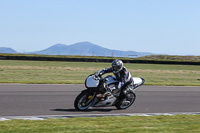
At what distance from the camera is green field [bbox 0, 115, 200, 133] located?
6961 millimetres

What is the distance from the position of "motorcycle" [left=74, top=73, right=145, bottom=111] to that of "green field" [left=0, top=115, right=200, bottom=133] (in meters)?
1.57

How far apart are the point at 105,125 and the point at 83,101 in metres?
2.82

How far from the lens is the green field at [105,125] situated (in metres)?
6.96

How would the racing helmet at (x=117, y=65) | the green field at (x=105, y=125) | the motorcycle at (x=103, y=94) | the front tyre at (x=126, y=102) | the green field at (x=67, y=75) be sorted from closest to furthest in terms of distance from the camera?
1. the green field at (x=105, y=125)
2. the motorcycle at (x=103, y=94)
3. the racing helmet at (x=117, y=65)
4. the front tyre at (x=126, y=102)
5. the green field at (x=67, y=75)

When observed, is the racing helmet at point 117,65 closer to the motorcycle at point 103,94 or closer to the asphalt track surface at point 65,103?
the motorcycle at point 103,94

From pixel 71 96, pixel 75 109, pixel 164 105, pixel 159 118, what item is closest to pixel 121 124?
pixel 159 118

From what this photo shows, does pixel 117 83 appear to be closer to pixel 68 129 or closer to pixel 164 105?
pixel 164 105

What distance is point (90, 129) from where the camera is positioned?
7.11 m

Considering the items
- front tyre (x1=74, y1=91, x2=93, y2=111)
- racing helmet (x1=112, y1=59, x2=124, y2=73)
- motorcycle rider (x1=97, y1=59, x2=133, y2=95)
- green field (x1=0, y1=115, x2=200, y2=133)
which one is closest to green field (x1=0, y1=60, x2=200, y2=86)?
motorcycle rider (x1=97, y1=59, x2=133, y2=95)

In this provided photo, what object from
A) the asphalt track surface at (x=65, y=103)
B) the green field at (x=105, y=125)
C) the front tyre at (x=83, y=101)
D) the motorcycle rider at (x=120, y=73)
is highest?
the motorcycle rider at (x=120, y=73)

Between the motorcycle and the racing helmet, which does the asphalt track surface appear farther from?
the racing helmet

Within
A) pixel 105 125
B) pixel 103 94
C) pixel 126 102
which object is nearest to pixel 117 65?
pixel 103 94

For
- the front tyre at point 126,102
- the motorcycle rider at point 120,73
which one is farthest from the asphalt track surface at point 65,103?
the motorcycle rider at point 120,73

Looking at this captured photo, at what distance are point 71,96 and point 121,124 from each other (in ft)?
20.1
